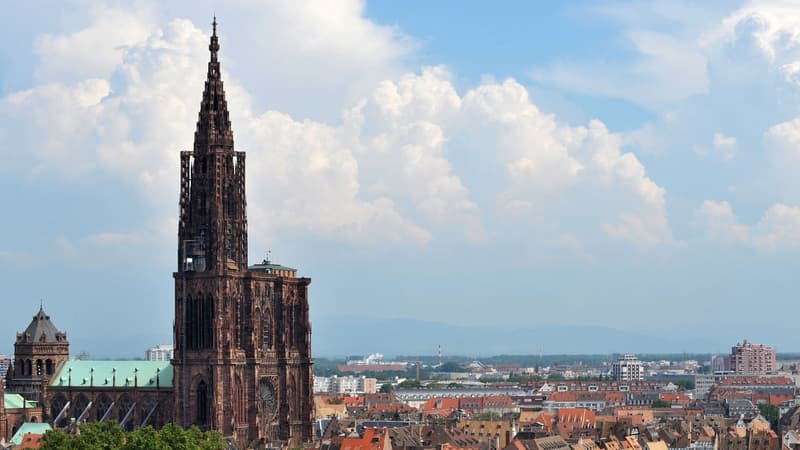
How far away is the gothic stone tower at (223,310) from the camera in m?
159

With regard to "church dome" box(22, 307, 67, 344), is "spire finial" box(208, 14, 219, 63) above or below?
above

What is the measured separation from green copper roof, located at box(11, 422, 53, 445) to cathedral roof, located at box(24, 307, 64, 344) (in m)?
15.7

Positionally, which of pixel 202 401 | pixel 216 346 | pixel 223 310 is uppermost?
pixel 223 310

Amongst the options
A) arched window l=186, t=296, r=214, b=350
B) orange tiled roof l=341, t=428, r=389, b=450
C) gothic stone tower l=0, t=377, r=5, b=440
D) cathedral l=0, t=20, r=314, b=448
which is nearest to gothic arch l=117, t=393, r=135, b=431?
cathedral l=0, t=20, r=314, b=448

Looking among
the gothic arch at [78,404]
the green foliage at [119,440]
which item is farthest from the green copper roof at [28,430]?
the green foliage at [119,440]

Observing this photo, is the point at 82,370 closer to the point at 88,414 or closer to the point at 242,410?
the point at 88,414

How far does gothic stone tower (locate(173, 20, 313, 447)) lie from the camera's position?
159 m

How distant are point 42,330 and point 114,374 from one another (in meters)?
15.1

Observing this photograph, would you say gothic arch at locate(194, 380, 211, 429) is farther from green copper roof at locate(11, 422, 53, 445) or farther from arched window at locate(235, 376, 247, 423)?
green copper roof at locate(11, 422, 53, 445)

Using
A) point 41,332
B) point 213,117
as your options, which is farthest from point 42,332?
point 213,117

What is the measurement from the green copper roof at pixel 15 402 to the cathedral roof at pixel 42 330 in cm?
856

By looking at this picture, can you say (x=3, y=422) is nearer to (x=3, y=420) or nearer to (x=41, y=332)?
(x=3, y=420)

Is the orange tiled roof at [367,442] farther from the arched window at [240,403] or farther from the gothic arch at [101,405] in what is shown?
the gothic arch at [101,405]

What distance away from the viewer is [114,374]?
16925 cm
